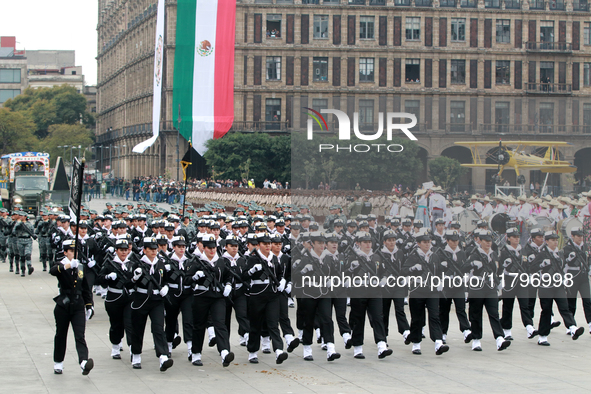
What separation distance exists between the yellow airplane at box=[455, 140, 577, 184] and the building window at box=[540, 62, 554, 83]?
57.5 meters

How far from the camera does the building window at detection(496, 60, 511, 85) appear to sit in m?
70.1

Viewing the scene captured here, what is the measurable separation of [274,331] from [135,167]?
247ft

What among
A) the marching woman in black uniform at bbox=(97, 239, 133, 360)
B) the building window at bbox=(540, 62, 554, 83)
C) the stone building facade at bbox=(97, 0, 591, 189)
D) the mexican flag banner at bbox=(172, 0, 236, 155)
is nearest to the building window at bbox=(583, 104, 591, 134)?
the marching woman in black uniform at bbox=(97, 239, 133, 360)

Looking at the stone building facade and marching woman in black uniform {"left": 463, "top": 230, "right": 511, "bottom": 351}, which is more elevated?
the stone building facade

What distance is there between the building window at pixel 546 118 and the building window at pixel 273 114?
52211 mm

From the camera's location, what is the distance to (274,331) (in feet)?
38.9

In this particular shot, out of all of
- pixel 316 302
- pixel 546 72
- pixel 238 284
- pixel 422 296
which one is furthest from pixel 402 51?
pixel 238 284

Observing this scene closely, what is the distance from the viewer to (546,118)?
16172 mm

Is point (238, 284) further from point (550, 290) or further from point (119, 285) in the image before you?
point (550, 290)

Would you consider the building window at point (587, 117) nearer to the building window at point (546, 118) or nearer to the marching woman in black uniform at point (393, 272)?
the building window at point (546, 118)

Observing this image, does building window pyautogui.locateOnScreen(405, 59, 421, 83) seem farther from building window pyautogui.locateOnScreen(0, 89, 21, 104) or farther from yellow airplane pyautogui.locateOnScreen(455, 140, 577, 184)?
building window pyautogui.locateOnScreen(0, 89, 21, 104)

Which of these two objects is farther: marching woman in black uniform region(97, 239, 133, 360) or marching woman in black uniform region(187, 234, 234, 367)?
marching woman in black uniform region(187, 234, 234, 367)

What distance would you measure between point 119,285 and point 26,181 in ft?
120

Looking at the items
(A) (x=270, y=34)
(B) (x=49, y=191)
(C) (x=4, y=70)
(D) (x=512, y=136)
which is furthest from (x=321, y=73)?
(C) (x=4, y=70)
